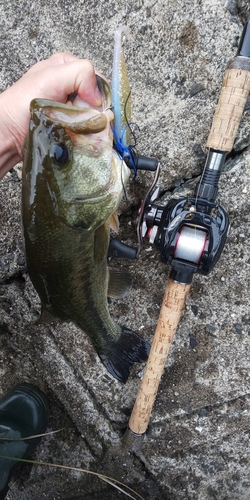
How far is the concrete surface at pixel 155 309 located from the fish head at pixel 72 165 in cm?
65

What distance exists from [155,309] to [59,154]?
1211mm

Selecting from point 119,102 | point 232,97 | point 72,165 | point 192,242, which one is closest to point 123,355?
point 192,242

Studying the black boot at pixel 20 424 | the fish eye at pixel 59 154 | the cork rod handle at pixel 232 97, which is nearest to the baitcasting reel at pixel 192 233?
the cork rod handle at pixel 232 97

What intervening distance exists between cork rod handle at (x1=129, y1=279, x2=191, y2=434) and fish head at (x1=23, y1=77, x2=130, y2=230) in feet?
1.91

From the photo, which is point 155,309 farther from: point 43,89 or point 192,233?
point 43,89

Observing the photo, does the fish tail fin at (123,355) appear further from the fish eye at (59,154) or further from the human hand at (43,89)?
the human hand at (43,89)

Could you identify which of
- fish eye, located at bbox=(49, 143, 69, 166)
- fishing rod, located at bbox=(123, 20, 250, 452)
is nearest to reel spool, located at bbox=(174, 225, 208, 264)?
fishing rod, located at bbox=(123, 20, 250, 452)

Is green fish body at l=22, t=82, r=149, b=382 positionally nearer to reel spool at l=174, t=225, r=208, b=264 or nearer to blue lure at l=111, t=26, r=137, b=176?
blue lure at l=111, t=26, r=137, b=176

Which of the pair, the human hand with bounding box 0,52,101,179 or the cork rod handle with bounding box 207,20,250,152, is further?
the cork rod handle with bounding box 207,20,250,152

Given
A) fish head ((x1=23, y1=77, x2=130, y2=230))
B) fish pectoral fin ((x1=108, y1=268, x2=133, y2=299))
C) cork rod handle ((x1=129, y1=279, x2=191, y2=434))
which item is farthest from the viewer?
fish pectoral fin ((x1=108, y1=268, x2=133, y2=299))

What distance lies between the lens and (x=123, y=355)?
2.08m

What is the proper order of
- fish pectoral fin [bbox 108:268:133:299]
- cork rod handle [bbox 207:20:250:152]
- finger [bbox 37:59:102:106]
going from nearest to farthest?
finger [bbox 37:59:102:106] < cork rod handle [bbox 207:20:250:152] < fish pectoral fin [bbox 108:268:133:299]

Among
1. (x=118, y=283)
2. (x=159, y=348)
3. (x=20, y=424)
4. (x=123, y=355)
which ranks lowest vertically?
(x=20, y=424)

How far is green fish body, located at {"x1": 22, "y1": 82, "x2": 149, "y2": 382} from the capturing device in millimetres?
1379
